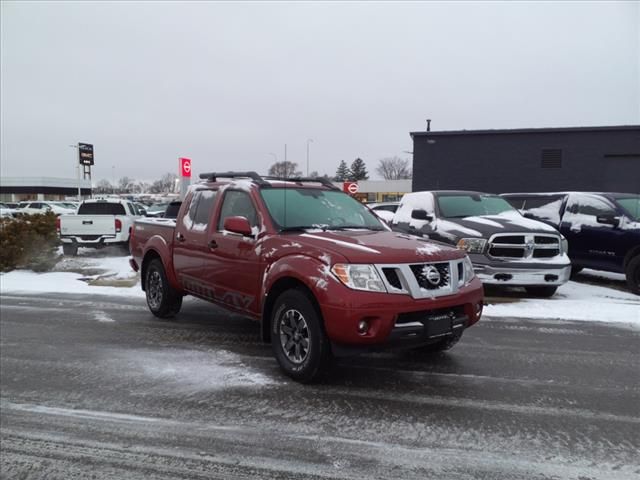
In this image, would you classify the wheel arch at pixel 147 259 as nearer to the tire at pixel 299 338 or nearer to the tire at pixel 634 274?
the tire at pixel 299 338

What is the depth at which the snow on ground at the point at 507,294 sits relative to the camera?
7.40 m

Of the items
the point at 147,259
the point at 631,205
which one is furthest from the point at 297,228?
the point at 631,205

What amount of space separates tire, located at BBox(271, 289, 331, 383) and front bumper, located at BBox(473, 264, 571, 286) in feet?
15.0

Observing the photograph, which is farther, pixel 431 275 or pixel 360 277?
pixel 431 275

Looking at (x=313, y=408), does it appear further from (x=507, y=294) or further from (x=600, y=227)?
(x=600, y=227)

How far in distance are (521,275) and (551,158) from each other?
19.3 metres

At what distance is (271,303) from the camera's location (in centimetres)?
476

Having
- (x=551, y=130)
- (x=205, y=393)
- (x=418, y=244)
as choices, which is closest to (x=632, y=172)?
(x=551, y=130)

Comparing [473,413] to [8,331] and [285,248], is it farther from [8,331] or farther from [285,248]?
[8,331]

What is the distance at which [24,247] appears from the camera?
1263cm

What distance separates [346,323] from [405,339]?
21.0 inches

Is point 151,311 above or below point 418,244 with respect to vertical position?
below

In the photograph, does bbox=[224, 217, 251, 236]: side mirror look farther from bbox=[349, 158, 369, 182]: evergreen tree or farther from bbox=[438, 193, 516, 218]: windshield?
bbox=[349, 158, 369, 182]: evergreen tree

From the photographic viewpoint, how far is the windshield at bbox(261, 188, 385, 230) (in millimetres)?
5082
